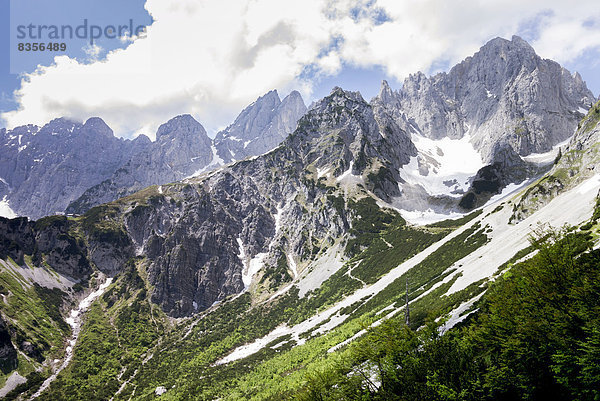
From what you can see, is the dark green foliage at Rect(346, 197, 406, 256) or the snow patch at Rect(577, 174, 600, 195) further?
the dark green foliage at Rect(346, 197, 406, 256)

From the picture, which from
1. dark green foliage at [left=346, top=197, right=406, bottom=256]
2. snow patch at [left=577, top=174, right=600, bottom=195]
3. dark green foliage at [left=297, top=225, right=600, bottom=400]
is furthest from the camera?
dark green foliage at [left=346, top=197, right=406, bottom=256]

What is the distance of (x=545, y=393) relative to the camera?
20.3 meters

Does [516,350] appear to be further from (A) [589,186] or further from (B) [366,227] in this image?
(B) [366,227]

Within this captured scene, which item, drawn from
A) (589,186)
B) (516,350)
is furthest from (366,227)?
(516,350)

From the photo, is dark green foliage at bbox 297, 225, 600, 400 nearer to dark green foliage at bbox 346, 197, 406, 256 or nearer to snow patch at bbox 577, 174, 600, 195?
snow patch at bbox 577, 174, 600, 195

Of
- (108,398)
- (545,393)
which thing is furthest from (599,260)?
(108,398)

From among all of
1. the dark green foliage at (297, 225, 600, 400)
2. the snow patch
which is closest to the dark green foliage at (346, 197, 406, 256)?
the snow patch

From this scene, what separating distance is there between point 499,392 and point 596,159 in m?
104

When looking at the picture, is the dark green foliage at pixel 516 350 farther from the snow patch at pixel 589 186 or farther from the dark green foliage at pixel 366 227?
the dark green foliage at pixel 366 227

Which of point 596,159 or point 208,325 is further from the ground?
point 208,325

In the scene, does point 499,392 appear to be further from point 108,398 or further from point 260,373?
point 108,398

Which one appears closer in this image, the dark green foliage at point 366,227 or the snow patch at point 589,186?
the snow patch at point 589,186

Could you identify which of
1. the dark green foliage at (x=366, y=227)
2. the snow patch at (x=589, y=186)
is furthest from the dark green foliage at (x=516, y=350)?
the dark green foliage at (x=366, y=227)

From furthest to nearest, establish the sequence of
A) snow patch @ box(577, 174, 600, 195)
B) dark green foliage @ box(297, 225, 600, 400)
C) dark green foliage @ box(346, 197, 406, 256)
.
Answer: dark green foliage @ box(346, 197, 406, 256)
snow patch @ box(577, 174, 600, 195)
dark green foliage @ box(297, 225, 600, 400)
